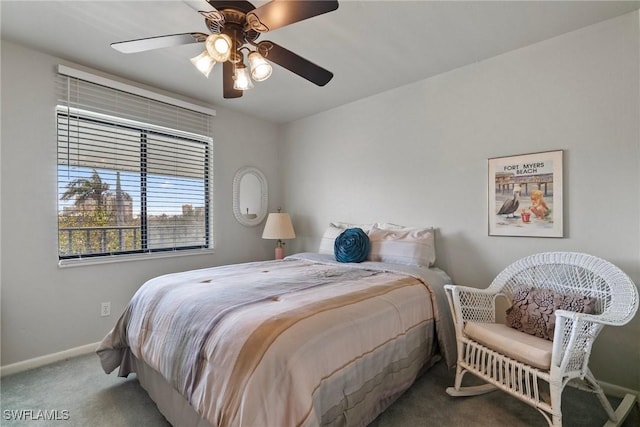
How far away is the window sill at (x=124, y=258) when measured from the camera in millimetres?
2510

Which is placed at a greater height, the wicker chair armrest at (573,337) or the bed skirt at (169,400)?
the wicker chair armrest at (573,337)

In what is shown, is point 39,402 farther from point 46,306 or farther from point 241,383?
point 241,383

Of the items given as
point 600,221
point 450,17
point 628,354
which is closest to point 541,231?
point 600,221

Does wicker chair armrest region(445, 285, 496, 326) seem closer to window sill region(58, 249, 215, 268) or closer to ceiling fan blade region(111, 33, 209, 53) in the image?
ceiling fan blade region(111, 33, 209, 53)

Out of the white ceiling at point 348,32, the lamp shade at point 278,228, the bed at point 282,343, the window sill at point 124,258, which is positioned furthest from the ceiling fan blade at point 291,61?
the window sill at point 124,258

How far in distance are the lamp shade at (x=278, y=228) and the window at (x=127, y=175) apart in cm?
70

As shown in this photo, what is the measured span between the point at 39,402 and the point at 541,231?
3.63m

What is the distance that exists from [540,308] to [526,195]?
91 centimetres

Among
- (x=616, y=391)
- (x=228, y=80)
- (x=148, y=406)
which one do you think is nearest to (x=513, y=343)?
(x=616, y=391)

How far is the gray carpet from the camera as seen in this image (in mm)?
1669

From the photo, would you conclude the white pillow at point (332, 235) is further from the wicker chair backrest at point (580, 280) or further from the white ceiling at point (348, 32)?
the white ceiling at point (348, 32)

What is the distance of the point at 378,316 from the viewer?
1611 mm

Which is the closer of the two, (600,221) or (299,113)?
(600,221)

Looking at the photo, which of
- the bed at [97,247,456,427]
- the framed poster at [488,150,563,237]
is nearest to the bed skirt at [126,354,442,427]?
the bed at [97,247,456,427]
